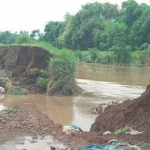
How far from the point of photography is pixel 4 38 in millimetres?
99875

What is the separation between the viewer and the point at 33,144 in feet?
31.8

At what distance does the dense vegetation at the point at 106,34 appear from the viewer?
2217 inches

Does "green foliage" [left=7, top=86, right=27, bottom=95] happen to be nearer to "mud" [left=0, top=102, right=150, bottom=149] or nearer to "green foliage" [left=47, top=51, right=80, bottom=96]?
"green foliage" [left=47, top=51, right=80, bottom=96]

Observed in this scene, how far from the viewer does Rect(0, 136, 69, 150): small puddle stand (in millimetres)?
9305

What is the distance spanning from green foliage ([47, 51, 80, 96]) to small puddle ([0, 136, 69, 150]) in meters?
10.6

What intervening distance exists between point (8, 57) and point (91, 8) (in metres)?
63.2

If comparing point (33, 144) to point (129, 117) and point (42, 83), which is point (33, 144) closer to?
point (129, 117)

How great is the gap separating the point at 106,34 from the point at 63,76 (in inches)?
A: 2001

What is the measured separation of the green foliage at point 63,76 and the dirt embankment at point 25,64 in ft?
3.90

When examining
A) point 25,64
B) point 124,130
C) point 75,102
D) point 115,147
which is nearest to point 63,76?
point 75,102

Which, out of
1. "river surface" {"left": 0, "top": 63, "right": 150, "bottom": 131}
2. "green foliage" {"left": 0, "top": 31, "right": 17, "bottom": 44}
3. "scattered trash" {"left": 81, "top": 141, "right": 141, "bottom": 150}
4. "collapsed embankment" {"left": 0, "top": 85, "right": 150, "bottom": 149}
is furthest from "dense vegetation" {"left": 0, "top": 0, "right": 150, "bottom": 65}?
"scattered trash" {"left": 81, "top": 141, "right": 141, "bottom": 150}

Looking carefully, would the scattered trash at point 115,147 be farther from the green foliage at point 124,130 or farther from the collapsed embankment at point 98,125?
the green foliage at point 124,130

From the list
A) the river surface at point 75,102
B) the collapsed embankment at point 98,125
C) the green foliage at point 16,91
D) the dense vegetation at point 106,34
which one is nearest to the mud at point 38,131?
the collapsed embankment at point 98,125

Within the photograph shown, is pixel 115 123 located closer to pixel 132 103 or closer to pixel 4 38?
pixel 132 103
